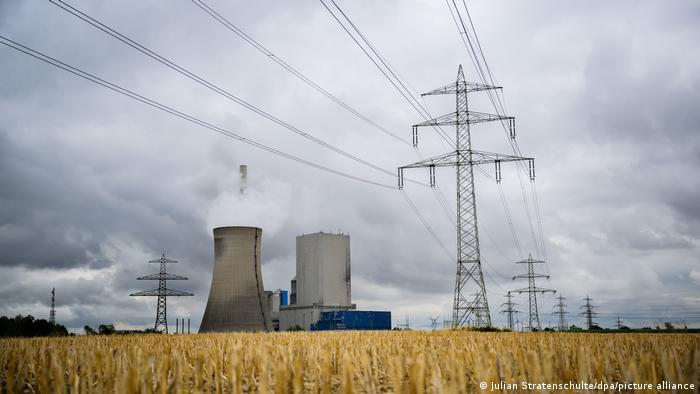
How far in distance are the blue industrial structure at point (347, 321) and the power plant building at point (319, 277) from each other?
193 centimetres

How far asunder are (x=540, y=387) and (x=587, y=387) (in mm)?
889

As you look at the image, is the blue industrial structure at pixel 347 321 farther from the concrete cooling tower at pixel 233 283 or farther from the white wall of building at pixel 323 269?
the concrete cooling tower at pixel 233 283

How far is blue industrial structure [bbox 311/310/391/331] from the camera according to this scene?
72.1 metres

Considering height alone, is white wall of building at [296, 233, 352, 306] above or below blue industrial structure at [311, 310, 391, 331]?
above

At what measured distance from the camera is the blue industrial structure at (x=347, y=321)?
7206 cm

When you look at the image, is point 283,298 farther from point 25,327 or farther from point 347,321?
point 25,327

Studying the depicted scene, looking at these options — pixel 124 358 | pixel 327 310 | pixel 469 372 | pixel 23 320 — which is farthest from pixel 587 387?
pixel 327 310

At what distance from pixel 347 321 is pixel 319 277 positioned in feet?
23.4

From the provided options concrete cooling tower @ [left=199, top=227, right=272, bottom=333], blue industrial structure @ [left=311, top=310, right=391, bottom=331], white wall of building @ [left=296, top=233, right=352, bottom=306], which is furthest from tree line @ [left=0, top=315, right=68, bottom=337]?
white wall of building @ [left=296, top=233, right=352, bottom=306]

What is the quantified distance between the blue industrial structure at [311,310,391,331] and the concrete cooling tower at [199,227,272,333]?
32.1m

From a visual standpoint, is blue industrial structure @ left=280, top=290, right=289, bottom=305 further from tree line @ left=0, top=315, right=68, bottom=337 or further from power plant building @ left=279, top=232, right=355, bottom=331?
tree line @ left=0, top=315, right=68, bottom=337

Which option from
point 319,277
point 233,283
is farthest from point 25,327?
point 319,277

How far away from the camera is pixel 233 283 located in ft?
127

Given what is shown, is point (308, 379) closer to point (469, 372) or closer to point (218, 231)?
point (469, 372)
